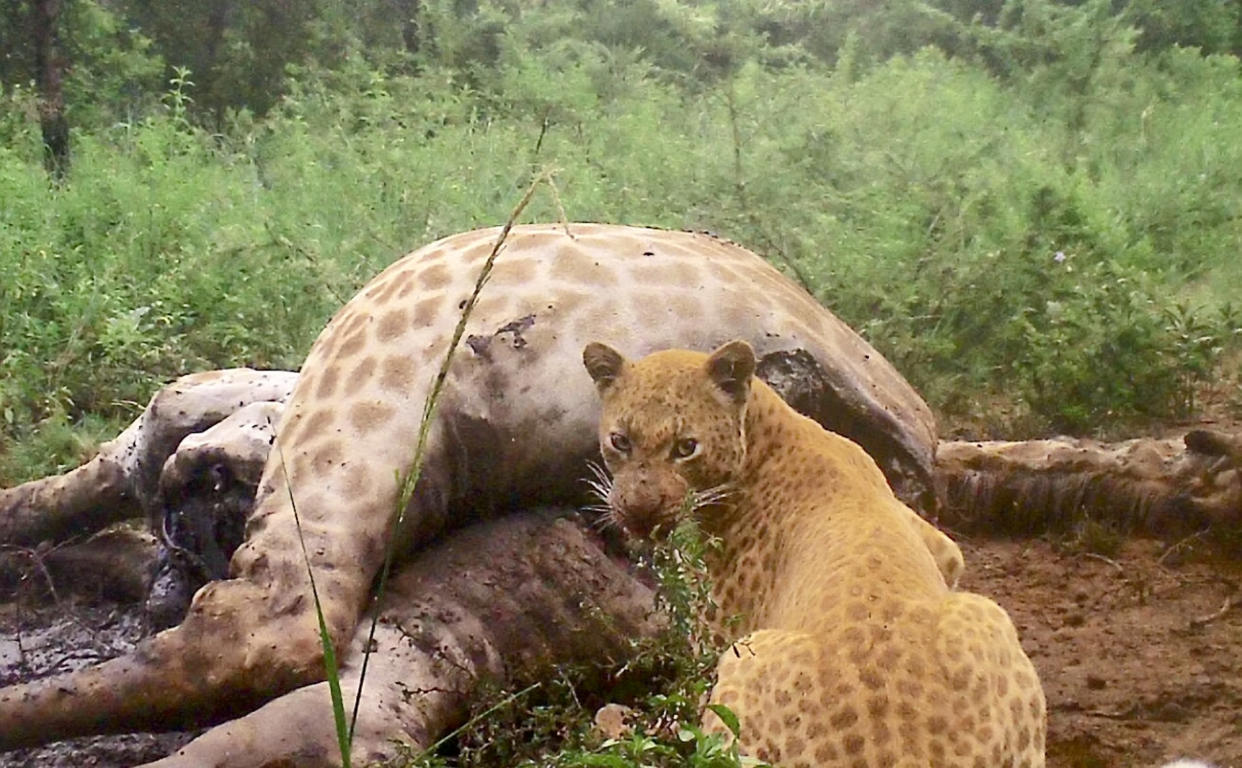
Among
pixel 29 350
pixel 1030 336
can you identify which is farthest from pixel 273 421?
pixel 1030 336

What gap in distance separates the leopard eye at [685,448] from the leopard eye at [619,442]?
82 millimetres

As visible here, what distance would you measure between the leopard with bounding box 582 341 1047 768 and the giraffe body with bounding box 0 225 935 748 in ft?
0.75

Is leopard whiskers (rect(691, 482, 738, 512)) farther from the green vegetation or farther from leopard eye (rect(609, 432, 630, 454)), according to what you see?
the green vegetation

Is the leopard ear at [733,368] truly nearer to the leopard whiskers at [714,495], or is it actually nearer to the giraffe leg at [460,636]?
the leopard whiskers at [714,495]

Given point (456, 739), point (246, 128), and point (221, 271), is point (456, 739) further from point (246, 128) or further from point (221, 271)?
point (246, 128)

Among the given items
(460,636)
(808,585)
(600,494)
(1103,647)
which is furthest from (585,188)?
(1103,647)

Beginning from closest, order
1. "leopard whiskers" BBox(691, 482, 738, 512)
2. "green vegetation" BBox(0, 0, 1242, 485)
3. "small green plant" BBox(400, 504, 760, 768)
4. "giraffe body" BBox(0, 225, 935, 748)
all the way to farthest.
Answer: "small green plant" BBox(400, 504, 760, 768)
"giraffe body" BBox(0, 225, 935, 748)
"leopard whiskers" BBox(691, 482, 738, 512)
"green vegetation" BBox(0, 0, 1242, 485)

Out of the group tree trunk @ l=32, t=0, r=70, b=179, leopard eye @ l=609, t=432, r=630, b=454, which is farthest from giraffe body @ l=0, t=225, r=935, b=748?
tree trunk @ l=32, t=0, r=70, b=179

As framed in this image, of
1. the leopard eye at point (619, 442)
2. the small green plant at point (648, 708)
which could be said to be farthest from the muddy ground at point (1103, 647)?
the leopard eye at point (619, 442)

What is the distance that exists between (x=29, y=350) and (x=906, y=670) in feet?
7.12

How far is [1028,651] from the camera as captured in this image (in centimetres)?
219

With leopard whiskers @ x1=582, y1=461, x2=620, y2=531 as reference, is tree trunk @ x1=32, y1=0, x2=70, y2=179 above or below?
above

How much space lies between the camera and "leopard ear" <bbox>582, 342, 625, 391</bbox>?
6.84ft

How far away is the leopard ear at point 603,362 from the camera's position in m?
2.08
